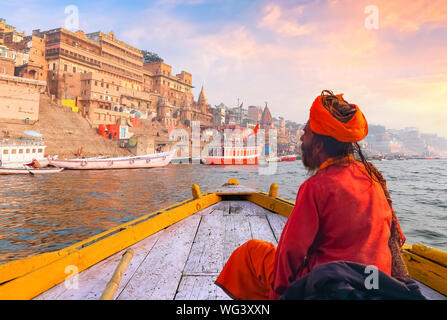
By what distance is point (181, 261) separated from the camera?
9.43 ft

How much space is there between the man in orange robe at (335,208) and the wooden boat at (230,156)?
151 ft

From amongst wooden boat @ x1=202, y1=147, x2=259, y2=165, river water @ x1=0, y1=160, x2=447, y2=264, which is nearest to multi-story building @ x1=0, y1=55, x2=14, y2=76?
wooden boat @ x1=202, y1=147, x2=259, y2=165

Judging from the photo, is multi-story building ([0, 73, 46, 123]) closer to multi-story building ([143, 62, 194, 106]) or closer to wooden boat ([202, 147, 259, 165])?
wooden boat ([202, 147, 259, 165])

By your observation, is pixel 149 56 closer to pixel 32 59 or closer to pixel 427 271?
pixel 32 59

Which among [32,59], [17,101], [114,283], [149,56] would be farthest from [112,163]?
[149,56]

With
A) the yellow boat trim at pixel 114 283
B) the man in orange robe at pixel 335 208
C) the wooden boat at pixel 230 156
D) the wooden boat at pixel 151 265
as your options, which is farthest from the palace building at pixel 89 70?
the man in orange robe at pixel 335 208

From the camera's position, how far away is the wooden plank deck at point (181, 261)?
2.19 m

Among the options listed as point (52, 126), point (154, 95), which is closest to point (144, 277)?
point (52, 126)

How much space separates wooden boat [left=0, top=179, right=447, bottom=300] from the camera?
209 centimetres

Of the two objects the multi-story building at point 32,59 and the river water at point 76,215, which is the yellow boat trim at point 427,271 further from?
the multi-story building at point 32,59

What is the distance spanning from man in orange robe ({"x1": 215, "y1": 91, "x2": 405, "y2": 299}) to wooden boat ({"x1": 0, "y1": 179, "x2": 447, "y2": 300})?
3.54 ft

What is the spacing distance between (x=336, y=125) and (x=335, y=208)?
0.44 metres

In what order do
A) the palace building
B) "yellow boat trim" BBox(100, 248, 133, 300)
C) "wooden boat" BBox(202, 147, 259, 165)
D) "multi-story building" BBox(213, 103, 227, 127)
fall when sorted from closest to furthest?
"yellow boat trim" BBox(100, 248, 133, 300)
the palace building
"wooden boat" BBox(202, 147, 259, 165)
"multi-story building" BBox(213, 103, 227, 127)
